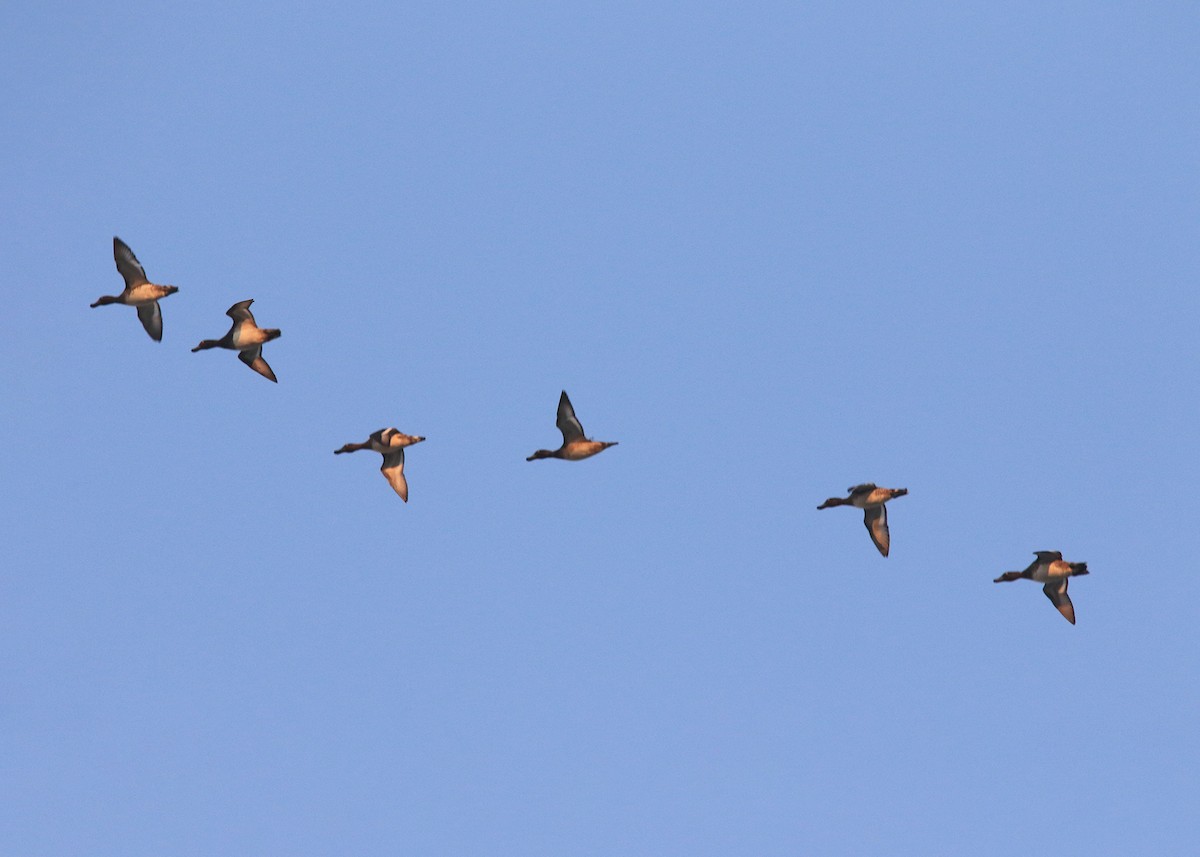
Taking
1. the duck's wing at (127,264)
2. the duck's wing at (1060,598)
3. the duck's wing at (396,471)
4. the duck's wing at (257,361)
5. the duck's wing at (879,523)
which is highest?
the duck's wing at (127,264)

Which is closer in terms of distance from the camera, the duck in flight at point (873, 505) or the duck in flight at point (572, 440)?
the duck in flight at point (572, 440)

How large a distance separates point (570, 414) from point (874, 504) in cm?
996

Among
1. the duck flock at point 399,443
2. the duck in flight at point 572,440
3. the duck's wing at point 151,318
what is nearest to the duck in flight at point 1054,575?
the duck flock at point 399,443

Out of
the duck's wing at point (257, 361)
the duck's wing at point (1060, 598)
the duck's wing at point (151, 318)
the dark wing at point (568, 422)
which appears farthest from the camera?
the duck's wing at point (1060, 598)

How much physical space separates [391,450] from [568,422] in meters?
5.88

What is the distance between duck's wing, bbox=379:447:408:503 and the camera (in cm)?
5397

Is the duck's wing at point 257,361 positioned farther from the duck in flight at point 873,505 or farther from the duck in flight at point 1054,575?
the duck in flight at point 1054,575

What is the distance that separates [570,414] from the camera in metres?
52.0

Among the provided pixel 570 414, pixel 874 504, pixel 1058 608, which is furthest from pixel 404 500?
pixel 1058 608

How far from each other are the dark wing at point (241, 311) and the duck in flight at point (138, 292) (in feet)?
5.64

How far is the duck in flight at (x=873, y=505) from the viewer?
54469 millimetres

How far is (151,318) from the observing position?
53.1m

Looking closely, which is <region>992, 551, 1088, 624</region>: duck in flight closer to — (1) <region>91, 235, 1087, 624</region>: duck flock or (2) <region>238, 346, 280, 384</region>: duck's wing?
(1) <region>91, 235, 1087, 624</region>: duck flock

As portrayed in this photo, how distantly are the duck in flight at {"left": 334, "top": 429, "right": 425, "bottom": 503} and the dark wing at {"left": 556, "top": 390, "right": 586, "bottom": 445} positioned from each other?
4.51 metres
